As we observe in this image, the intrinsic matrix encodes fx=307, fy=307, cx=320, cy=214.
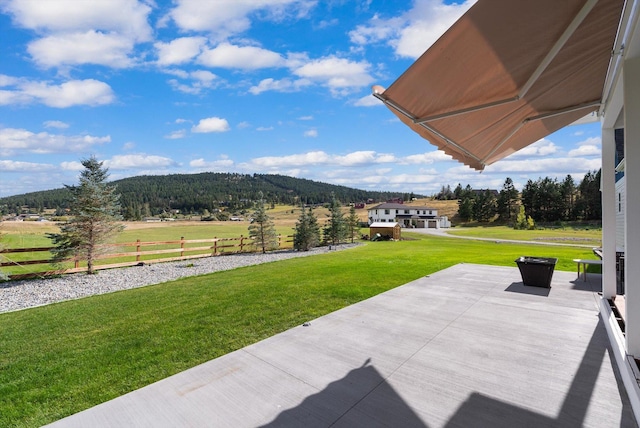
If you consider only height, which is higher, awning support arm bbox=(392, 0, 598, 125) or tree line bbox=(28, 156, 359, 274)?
awning support arm bbox=(392, 0, 598, 125)

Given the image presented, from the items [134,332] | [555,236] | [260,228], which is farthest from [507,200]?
[134,332]

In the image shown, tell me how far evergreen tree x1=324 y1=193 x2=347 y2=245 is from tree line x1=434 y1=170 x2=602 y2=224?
47.6 metres

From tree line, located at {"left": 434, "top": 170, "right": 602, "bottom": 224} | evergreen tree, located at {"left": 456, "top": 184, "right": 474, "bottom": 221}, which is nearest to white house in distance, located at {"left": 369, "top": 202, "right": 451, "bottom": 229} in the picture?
evergreen tree, located at {"left": 456, "top": 184, "right": 474, "bottom": 221}

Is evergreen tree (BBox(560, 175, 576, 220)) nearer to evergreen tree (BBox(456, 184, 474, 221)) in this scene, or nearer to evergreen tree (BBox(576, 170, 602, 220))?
evergreen tree (BBox(576, 170, 602, 220))

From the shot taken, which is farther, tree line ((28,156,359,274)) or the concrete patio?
tree line ((28,156,359,274))

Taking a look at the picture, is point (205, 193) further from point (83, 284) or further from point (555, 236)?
point (83, 284)

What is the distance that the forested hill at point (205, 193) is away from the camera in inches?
2648

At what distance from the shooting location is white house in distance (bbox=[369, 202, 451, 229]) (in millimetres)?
58000

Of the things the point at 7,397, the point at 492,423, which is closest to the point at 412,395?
the point at 492,423

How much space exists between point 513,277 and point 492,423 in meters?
6.00

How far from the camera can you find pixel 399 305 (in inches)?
198

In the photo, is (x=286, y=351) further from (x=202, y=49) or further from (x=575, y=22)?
(x=202, y=49)

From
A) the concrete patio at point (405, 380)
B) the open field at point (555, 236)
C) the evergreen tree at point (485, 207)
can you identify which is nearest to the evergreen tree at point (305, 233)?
the concrete patio at point (405, 380)

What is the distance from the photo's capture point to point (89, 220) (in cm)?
1076
